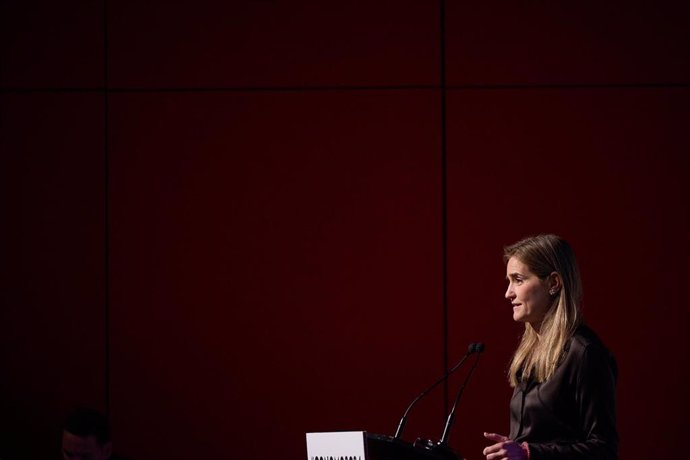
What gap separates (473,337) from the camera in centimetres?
447

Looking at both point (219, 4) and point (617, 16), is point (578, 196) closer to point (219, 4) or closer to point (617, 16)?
point (617, 16)

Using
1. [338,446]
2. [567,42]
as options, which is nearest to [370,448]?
[338,446]

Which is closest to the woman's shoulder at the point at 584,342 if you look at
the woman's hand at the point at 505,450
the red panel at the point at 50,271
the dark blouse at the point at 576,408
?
the dark blouse at the point at 576,408

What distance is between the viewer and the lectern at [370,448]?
7.86 ft

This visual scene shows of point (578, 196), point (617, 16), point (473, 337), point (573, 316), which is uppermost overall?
point (617, 16)

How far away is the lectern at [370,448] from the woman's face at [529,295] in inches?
19.3

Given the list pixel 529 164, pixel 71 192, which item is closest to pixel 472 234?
pixel 529 164

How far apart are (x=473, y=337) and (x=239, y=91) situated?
1569 millimetres

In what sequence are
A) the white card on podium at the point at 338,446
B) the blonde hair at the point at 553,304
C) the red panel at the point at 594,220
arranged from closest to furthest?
the white card on podium at the point at 338,446
the blonde hair at the point at 553,304
the red panel at the point at 594,220

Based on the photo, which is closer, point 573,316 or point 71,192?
point 573,316

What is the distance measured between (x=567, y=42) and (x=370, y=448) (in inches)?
104

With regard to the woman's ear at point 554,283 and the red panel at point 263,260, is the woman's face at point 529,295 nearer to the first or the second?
the woman's ear at point 554,283

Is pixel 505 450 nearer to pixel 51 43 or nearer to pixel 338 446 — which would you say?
pixel 338 446

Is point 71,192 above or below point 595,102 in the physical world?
below
